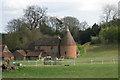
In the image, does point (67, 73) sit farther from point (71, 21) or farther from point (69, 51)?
point (71, 21)

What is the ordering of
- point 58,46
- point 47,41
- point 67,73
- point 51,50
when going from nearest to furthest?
point 67,73
point 58,46
point 51,50
point 47,41

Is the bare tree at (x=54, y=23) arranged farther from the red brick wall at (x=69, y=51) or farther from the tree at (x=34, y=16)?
the red brick wall at (x=69, y=51)

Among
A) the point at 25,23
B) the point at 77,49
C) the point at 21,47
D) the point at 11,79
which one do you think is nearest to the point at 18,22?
the point at 25,23

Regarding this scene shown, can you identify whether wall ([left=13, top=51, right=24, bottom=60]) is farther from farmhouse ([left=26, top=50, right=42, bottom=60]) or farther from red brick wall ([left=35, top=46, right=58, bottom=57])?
red brick wall ([left=35, top=46, right=58, bottom=57])

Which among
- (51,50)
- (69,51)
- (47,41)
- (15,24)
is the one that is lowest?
(69,51)

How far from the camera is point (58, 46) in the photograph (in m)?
45.3

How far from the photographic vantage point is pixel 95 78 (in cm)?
1434

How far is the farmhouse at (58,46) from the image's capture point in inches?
1692

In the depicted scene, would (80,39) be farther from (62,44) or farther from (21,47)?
(21,47)

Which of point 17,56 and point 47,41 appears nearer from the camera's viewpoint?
point 17,56

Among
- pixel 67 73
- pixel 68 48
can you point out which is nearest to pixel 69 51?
pixel 68 48

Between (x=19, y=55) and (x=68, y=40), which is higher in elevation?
(x=68, y=40)

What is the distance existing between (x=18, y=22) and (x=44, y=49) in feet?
34.5

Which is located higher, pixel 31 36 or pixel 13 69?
pixel 31 36
